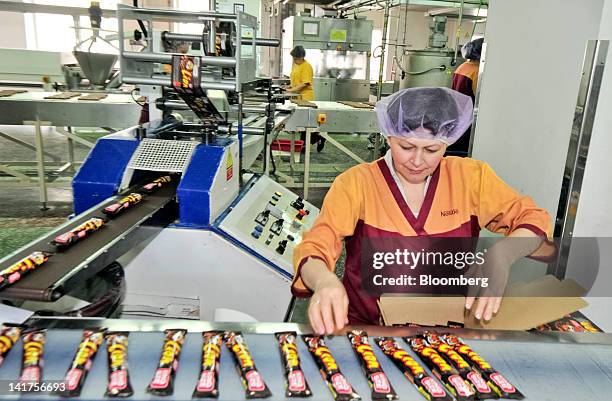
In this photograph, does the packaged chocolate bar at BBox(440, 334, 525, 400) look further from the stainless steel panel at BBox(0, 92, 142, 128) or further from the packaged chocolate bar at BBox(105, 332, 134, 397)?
the stainless steel panel at BBox(0, 92, 142, 128)

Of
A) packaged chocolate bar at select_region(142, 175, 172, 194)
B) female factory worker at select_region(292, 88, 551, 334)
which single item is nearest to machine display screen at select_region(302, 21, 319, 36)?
packaged chocolate bar at select_region(142, 175, 172, 194)

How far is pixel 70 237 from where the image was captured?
1.15 metres

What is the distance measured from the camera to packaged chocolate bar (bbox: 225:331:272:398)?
70 centimetres

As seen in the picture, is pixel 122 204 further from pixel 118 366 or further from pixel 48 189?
pixel 48 189

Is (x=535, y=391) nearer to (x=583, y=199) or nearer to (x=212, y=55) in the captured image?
(x=583, y=199)

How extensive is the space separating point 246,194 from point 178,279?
0.53 metres

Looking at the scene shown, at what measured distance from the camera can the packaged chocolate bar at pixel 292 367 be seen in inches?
→ 27.7

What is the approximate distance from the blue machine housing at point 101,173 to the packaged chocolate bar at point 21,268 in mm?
577

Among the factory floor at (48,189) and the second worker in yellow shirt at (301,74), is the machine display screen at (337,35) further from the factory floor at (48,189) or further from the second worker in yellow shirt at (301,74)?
the factory floor at (48,189)

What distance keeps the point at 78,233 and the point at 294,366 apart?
0.74m

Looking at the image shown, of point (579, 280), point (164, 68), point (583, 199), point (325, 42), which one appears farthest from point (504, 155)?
point (325, 42)

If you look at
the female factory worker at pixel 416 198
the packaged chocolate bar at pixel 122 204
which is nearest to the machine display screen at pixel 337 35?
the packaged chocolate bar at pixel 122 204

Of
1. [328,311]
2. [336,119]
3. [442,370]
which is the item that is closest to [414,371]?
[442,370]

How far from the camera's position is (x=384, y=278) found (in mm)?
968
